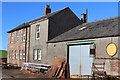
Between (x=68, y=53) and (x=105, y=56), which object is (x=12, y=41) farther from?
(x=105, y=56)

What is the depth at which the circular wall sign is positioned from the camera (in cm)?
1753

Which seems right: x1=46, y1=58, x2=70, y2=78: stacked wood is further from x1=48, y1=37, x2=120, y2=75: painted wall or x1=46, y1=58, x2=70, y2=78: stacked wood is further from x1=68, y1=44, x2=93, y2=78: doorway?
x1=48, y1=37, x2=120, y2=75: painted wall

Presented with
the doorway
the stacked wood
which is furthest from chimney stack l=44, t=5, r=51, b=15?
the stacked wood

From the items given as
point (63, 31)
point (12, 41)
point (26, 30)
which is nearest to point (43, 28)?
point (63, 31)

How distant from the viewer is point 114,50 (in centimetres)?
1758

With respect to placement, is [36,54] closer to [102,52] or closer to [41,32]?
[41,32]

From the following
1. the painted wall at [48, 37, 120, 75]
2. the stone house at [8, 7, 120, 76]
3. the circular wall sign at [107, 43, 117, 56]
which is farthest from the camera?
the stone house at [8, 7, 120, 76]

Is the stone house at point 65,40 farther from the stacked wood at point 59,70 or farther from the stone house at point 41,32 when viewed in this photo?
the stacked wood at point 59,70

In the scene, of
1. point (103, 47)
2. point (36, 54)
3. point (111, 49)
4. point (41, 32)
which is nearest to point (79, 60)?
point (103, 47)

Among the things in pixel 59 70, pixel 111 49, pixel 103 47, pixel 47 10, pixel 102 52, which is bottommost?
pixel 59 70

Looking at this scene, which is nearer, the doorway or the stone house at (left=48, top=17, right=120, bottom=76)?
the stone house at (left=48, top=17, right=120, bottom=76)

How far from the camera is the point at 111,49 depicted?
1781 cm

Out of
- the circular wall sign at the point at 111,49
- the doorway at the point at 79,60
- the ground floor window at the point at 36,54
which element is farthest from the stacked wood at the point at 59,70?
the ground floor window at the point at 36,54

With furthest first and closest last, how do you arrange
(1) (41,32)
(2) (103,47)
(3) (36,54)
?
1. (3) (36,54)
2. (1) (41,32)
3. (2) (103,47)
